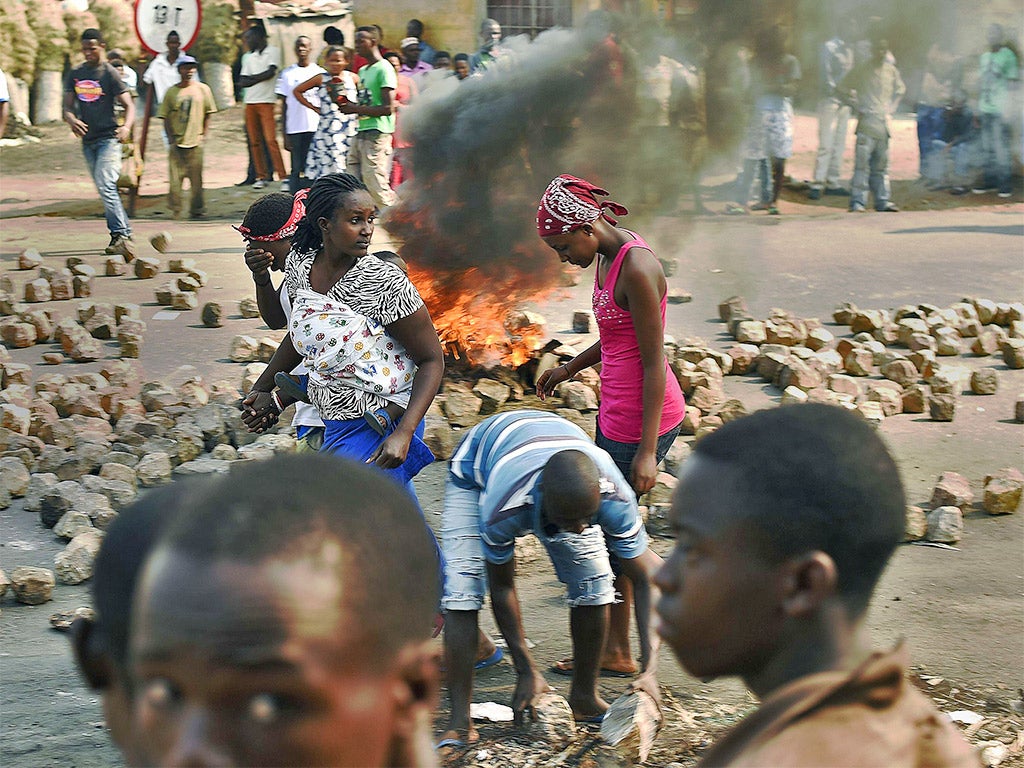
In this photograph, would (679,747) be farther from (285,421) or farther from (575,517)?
(285,421)

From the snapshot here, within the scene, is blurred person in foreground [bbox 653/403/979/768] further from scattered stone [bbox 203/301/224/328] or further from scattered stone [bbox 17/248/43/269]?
scattered stone [bbox 17/248/43/269]

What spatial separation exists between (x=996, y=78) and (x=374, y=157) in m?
5.71

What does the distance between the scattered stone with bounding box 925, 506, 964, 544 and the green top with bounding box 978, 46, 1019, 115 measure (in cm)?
578

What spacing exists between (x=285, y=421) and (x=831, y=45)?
15.0ft

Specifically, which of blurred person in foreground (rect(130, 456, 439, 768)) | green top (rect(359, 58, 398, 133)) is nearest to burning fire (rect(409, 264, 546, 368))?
green top (rect(359, 58, 398, 133))

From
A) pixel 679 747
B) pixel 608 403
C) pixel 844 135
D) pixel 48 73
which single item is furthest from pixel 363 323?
pixel 48 73

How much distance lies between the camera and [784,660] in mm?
1888

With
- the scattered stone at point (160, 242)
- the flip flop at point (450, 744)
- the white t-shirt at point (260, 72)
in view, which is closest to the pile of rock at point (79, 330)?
the scattered stone at point (160, 242)

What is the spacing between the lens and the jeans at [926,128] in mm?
12422

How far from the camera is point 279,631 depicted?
132cm

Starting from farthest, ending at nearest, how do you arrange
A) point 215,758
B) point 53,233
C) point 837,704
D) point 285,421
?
point 53,233
point 285,421
point 837,704
point 215,758

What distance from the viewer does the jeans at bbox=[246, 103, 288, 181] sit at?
1534cm

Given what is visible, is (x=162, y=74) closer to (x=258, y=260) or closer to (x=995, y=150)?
(x=995, y=150)

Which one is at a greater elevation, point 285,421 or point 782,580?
point 782,580
